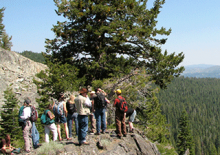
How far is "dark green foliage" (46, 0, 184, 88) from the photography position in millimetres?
13279

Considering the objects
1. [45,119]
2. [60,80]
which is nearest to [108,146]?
[45,119]

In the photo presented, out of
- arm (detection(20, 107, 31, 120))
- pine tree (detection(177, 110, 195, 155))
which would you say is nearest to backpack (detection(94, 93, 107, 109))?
arm (detection(20, 107, 31, 120))

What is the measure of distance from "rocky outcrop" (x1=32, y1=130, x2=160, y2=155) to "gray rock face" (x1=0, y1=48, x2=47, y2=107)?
17.3 m

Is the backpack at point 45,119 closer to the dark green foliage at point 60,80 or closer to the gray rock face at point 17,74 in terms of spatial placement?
the dark green foliage at point 60,80

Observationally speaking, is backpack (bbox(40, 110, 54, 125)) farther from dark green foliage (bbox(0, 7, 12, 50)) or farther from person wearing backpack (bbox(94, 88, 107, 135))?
dark green foliage (bbox(0, 7, 12, 50))

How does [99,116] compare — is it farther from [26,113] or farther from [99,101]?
[26,113]

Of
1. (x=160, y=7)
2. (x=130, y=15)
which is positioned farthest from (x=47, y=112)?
(x=160, y=7)

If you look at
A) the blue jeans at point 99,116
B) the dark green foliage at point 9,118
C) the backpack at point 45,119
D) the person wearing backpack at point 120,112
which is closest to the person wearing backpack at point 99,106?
the blue jeans at point 99,116

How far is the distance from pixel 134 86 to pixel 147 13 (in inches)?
231

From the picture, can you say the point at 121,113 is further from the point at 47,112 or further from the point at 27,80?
the point at 27,80

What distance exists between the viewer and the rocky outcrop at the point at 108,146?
6693 mm

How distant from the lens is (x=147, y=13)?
1440cm

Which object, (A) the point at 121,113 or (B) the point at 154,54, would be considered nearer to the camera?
(A) the point at 121,113

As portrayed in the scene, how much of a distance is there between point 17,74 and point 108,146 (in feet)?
83.9
